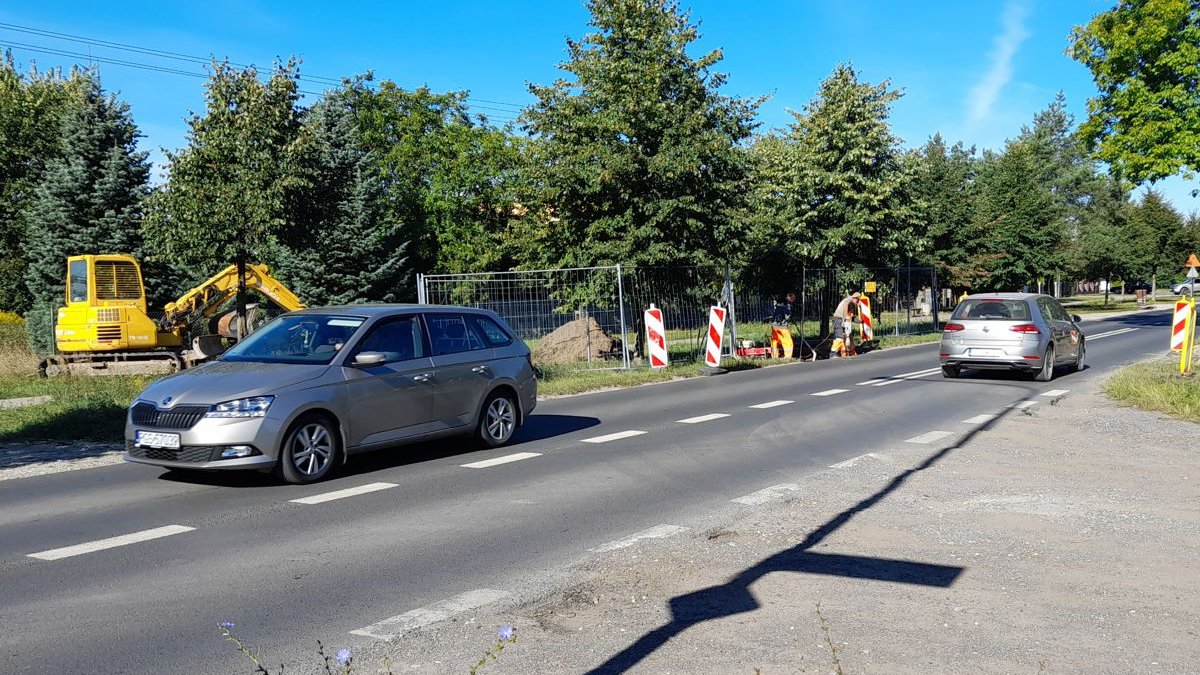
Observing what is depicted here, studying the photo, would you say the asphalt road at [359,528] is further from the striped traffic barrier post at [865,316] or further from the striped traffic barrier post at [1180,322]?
the striped traffic barrier post at [865,316]

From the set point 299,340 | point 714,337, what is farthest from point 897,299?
point 299,340

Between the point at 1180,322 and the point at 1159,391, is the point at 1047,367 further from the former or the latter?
the point at 1159,391

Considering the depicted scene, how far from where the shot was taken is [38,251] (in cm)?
3156

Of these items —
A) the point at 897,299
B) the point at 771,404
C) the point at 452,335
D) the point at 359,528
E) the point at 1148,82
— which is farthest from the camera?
the point at 897,299

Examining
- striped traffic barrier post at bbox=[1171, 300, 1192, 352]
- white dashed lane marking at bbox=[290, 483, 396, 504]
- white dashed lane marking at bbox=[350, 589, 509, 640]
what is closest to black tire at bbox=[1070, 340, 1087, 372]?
striped traffic barrier post at bbox=[1171, 300, 1192, 352]

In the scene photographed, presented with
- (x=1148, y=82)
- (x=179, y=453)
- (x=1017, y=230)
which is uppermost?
(x=1148, y=82)

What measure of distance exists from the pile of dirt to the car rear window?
748 centimetres

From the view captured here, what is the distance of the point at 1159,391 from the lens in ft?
43.3

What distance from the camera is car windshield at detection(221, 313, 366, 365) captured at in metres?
8.91

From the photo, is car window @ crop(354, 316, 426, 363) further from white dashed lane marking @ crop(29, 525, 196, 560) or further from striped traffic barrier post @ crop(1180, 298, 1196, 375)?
striped traffic barrier post @ crop(1180, 298, 1196, 375)

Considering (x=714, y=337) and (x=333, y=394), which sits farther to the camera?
(x=714, y=337)

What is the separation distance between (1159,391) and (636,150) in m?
12.7

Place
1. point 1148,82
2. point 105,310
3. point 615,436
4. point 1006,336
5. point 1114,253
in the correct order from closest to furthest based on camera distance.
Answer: point 615,436
point 1006,336
point 105,310
point 1148,82
point 1114,253

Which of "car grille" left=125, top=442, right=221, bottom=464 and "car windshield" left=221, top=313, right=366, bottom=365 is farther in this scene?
"car windshield" left=221, top=313, right=366, bottom=365
